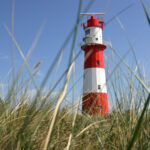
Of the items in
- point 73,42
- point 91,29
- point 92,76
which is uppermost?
point 91,29

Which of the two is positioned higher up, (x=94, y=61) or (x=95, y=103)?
(x=94, y=61)

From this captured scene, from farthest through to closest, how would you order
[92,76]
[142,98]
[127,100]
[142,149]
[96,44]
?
[96,44], [92,76], [127,100], [142,98], [142,149]

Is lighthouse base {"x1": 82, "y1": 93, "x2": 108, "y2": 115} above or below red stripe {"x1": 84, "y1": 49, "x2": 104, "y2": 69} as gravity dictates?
below

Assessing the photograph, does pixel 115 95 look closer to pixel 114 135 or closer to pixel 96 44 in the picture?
pixel 114 135

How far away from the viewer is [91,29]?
11.3 metres

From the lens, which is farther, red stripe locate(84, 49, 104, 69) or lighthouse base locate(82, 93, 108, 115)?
red stripe locate(84, 49, 104, 69)

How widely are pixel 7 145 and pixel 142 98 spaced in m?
0.78

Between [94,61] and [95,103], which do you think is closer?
[95,103]

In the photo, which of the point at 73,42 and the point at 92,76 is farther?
the point at 92,76

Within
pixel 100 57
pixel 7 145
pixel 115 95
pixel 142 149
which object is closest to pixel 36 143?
pixel 7 145

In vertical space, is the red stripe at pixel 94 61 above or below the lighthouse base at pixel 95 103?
above

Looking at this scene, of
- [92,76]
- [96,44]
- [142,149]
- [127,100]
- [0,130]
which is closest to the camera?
[142,149]

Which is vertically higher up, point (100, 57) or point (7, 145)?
point (100, 57)

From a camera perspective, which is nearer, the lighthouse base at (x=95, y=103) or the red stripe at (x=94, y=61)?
the lighthouse base at (x=95, y=103)
